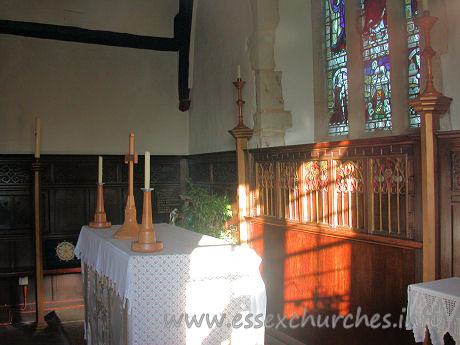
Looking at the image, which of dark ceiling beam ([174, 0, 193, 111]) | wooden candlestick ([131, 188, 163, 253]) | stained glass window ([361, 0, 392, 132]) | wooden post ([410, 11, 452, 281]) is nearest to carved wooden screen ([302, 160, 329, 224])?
stained glass window ([361, 0, 392, 132])

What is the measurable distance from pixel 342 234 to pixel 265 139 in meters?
1.74

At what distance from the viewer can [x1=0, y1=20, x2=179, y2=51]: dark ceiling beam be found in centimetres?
692

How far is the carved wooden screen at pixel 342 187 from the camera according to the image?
3312 mm

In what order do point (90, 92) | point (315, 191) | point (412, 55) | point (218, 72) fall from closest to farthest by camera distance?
point (412, 55), point (315, 191), point (218, 72), point (90, 92)

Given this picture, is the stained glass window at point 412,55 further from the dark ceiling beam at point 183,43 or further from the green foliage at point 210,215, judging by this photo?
the dark ceiling beam at point 183,43

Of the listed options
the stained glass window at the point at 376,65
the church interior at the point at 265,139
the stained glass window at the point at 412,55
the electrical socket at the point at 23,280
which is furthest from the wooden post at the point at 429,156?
the electrical socket at the point at 23,280

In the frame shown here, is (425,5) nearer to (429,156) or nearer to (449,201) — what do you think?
(429,156)

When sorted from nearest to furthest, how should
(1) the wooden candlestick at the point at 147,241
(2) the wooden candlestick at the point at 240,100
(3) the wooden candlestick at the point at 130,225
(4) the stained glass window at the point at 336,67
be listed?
(1) the wooden candlestick at the point at 147,241, (3) the wooden candlestick at the point at 130,225, (4) the stained glass window at the point at 336,67, (2) the wooden candlestick at the point at 240,100

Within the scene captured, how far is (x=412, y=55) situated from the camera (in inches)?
161

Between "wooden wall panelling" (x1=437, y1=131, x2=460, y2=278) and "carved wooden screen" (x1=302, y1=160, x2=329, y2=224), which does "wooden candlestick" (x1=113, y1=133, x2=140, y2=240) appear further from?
"wooden wall panelling" (x1=437, y1=131, x2=460, y2=278)

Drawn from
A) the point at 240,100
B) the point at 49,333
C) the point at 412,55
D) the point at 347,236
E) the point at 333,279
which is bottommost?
the point at 49,333

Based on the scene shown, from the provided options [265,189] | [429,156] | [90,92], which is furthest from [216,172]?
[429,156]

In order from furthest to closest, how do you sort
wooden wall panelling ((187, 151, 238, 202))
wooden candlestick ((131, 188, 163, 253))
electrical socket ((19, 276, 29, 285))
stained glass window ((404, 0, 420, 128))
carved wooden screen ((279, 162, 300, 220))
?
electrical socket ((19, 276, 29, 285)) < wooden wall panelling ((187, 151, 238, 202)) < carved wooden screen ((279, 162, 300, 220)) < stained glass window ((404, 0, 420, 128)) < wooden candlestick ((131, 188, 163, 253))

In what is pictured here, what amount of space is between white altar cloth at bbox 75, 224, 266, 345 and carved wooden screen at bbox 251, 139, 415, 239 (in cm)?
110
